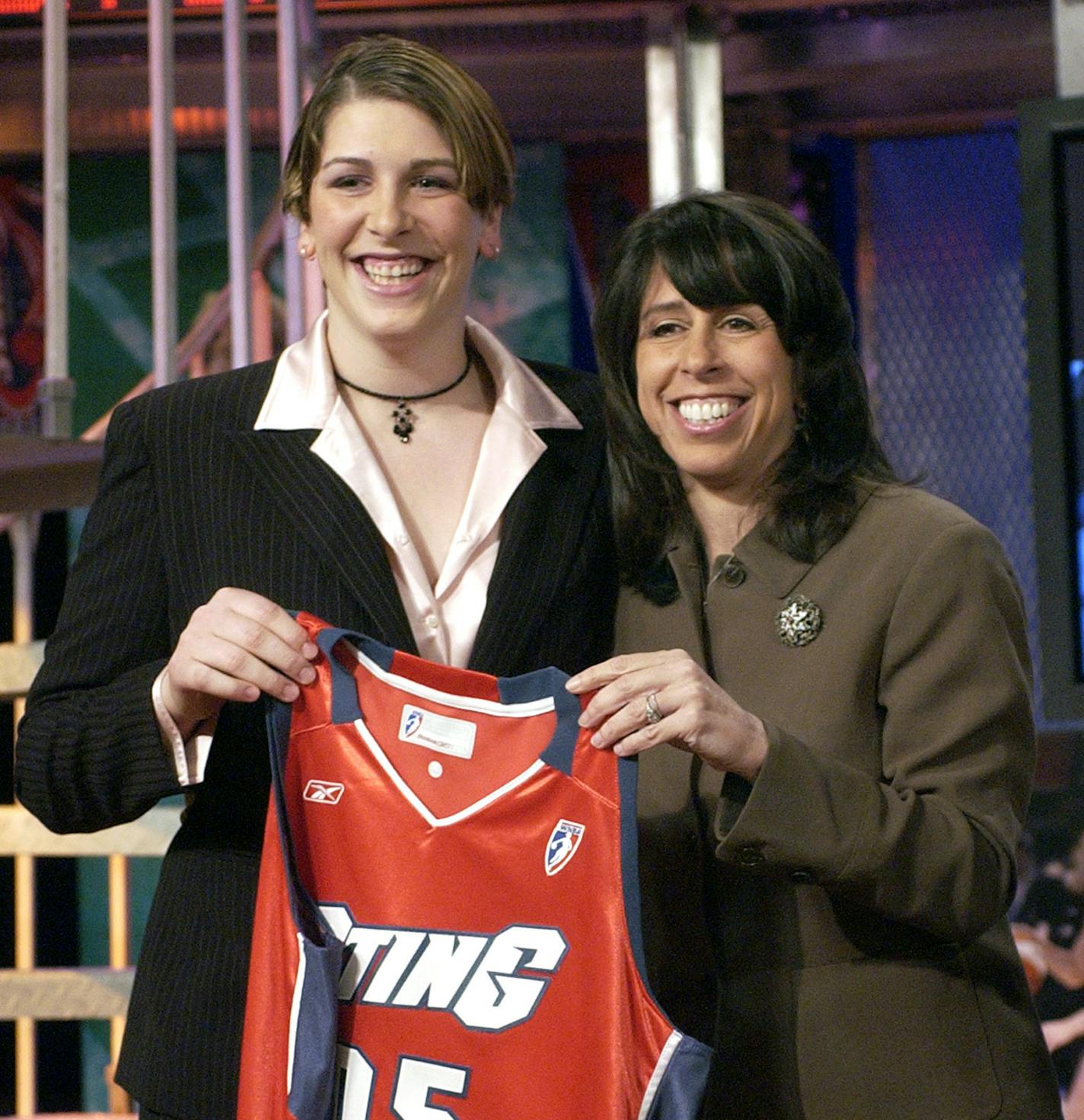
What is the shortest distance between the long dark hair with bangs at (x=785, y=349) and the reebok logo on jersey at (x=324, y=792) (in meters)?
0.45

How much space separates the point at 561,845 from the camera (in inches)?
61.4

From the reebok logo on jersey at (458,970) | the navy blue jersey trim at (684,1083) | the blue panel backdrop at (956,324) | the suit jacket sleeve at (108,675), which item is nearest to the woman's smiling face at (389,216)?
the suit jacket sleeve at (108,675)

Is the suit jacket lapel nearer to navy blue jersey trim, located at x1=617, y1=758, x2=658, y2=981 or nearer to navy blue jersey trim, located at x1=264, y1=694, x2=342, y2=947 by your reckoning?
navy blue jersey trim, located at x1=264, y1=694, x2=342, y2=947

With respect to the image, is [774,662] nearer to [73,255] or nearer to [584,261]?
[584,261]

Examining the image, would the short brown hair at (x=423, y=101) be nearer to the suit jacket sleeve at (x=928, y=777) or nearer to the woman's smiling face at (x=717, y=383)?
the woman's smiling face at (x=717, y=383)

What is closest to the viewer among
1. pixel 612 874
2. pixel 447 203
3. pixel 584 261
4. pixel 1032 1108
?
pixel 612 874

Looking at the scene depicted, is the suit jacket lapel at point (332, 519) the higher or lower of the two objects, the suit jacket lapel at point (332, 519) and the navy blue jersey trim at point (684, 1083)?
the higher

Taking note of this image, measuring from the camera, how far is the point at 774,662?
1.73m

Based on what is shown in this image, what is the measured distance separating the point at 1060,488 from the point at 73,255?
2804 mm

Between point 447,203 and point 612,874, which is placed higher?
point 447,203

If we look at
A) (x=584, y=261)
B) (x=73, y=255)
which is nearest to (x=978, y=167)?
(x=584, y=261)

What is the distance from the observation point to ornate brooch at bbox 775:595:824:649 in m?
1.72

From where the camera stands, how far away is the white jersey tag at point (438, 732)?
1.60 m

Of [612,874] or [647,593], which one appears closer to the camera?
[612,874]
